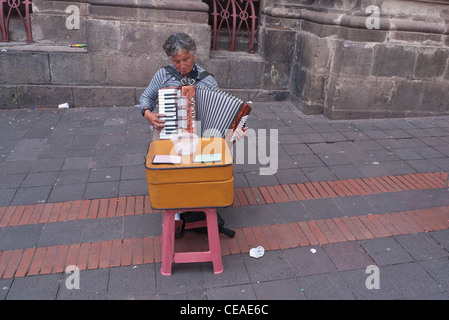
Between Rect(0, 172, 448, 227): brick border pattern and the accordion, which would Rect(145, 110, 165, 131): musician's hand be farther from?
Rect(0, 172, 448, 227): brick border pattern

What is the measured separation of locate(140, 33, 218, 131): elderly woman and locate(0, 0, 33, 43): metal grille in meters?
4.70

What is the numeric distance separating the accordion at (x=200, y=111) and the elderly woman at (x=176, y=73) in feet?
0.33

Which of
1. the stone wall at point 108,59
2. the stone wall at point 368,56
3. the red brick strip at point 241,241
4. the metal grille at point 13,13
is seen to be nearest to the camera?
the red brick strip at point 241,241

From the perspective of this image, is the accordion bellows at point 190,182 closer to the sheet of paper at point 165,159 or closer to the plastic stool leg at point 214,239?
the sheet of paper at point 165,159

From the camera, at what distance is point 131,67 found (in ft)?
20.5

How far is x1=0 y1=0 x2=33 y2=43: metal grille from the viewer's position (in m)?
6.31

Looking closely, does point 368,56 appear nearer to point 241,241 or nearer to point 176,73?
point 176,73

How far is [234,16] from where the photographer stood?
22.1 feet

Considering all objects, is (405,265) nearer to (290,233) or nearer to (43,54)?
(290,233)

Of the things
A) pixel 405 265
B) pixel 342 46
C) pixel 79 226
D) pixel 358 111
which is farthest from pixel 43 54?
pixel 405 265

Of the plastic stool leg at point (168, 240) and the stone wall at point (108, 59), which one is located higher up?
the stone wall at point (108, 59)

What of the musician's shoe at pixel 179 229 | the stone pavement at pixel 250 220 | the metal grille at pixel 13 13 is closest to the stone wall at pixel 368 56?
the stone pavement at pixel 250 220

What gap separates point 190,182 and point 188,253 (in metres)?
0.68

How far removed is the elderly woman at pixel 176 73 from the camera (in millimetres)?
2939
